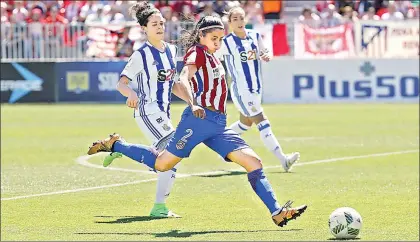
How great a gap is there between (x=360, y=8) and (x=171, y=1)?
18.8 feet

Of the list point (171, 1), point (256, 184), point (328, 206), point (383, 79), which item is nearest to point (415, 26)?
point (383, 79)

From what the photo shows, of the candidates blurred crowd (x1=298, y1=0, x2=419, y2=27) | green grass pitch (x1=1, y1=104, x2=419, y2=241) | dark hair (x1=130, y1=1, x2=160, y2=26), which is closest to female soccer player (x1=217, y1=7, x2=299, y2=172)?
green grass pitch (x1=1, y1=104, x2=419, y2=241)

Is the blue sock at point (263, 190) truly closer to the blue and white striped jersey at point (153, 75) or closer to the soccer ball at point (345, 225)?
the soccer ball at point (345, 225)

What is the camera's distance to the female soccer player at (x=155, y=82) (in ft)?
35.9

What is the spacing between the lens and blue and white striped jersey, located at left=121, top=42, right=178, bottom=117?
36.1ft

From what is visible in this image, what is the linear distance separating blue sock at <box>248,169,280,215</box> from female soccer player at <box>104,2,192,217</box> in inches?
53.9

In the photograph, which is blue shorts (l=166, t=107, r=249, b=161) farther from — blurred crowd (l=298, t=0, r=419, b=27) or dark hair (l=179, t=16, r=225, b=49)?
blurred crowd (l=298, t=0, r=419, b=27)

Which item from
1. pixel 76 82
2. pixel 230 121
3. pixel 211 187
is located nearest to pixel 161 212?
pixel 211 187

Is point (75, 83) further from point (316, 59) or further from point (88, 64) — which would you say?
point (316, 59)

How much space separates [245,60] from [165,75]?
418 centimetres

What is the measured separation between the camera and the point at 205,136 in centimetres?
988

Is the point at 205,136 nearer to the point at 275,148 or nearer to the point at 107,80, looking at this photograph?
the point at 275,148

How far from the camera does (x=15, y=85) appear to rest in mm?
30234

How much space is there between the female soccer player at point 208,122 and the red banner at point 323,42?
64.1ft
